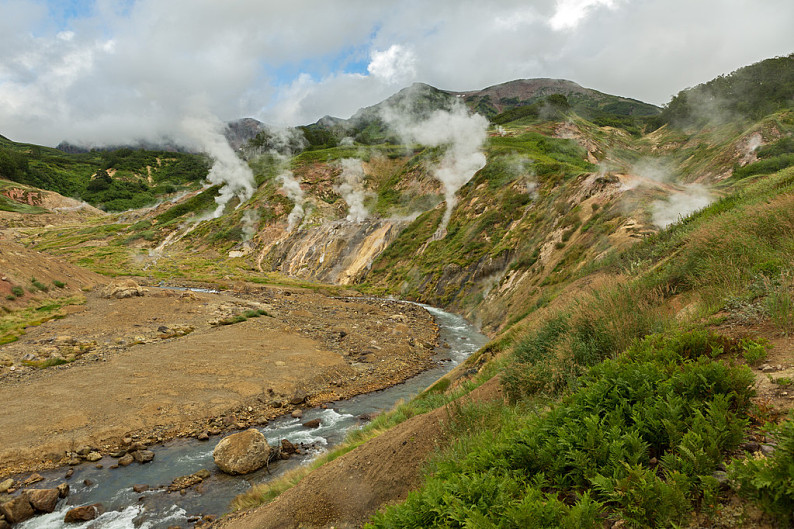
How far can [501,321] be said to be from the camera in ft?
81.1

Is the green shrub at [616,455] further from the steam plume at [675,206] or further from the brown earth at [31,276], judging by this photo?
the brown earth at [31,276]

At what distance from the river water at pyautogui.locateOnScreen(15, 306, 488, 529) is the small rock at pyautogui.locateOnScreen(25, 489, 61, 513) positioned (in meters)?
0.15

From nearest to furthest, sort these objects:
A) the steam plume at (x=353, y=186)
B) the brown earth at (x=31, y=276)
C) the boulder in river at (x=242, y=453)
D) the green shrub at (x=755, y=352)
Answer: the green shrub at (x=755, y=352)
the boulder in river at (x=242, y=453)
the brown earth at (x=31, y=276)
the steam plume at (x=353, y=186)

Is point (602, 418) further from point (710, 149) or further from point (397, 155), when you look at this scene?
point (397, 155)

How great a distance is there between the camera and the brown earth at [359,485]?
565 centimetres

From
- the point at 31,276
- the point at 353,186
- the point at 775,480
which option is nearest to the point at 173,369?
the point at 775,480

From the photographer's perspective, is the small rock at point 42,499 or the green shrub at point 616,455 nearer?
the green shrub at point 616,455

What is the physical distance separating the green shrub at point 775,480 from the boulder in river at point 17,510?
12385 mm

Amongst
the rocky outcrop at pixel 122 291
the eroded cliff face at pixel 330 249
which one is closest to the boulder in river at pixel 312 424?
the rocky outcrop at pixel 122 291

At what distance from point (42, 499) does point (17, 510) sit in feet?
1.30

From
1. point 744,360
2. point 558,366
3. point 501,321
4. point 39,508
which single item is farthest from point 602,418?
point 501,321

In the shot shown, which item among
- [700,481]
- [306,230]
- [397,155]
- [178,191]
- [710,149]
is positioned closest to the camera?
[700,481]

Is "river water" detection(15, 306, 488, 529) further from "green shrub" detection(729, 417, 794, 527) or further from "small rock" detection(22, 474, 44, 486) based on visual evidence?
"green shrub" detection(729, 417, 794, 527)

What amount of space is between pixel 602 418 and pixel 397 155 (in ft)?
283
